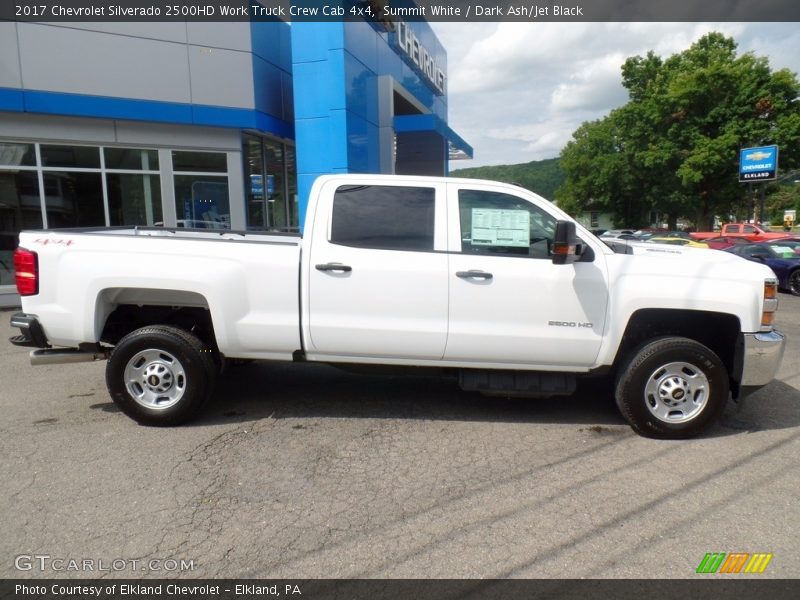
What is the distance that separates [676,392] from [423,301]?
2.13m

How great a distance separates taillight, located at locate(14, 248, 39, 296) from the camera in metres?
4.41

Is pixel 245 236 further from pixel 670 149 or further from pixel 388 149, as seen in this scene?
pixel 670 149

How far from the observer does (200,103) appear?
41.4ft

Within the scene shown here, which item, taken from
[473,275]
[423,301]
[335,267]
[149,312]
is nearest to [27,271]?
[149,312]

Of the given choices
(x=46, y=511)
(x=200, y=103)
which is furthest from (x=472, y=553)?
(x=200, y=103)

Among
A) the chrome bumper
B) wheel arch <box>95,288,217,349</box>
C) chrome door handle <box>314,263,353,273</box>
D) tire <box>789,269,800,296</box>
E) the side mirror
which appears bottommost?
tire <box>789,269,800,296</box>

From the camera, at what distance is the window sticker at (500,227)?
440 centimetres

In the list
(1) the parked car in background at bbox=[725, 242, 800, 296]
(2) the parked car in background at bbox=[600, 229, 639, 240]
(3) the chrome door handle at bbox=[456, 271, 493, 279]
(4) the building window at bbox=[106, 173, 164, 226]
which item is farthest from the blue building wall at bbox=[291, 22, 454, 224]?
(1) the parked car in background at bbox=[725, 242, 800, 296]

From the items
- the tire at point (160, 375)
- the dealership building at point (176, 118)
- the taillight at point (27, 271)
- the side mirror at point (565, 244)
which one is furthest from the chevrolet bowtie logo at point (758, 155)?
the taillight at point (27, 271)

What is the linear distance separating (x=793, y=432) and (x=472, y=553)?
3294 mm

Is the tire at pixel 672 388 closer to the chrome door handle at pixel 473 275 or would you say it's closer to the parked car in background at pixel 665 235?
the chrome door handle at pixel 473 275

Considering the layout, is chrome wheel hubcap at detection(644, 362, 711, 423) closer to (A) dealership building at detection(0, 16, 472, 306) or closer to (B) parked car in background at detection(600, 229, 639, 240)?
(B) parked car in background at detection(600, 229, 639, 240)

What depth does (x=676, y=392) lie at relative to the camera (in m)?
4.34

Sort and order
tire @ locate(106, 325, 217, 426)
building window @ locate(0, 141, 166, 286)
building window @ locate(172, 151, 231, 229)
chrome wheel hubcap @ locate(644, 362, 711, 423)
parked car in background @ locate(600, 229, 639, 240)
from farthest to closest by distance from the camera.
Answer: building window @ locate(172, 151, 231, 229), building window @ locate(0, 141, 166, 286), parked car in background @ locate(600, 229, 639, 240), tire @ locate(106, 325, 217, 426), chrome wheel hubcap @ locate(644, 362, 711, 423)
